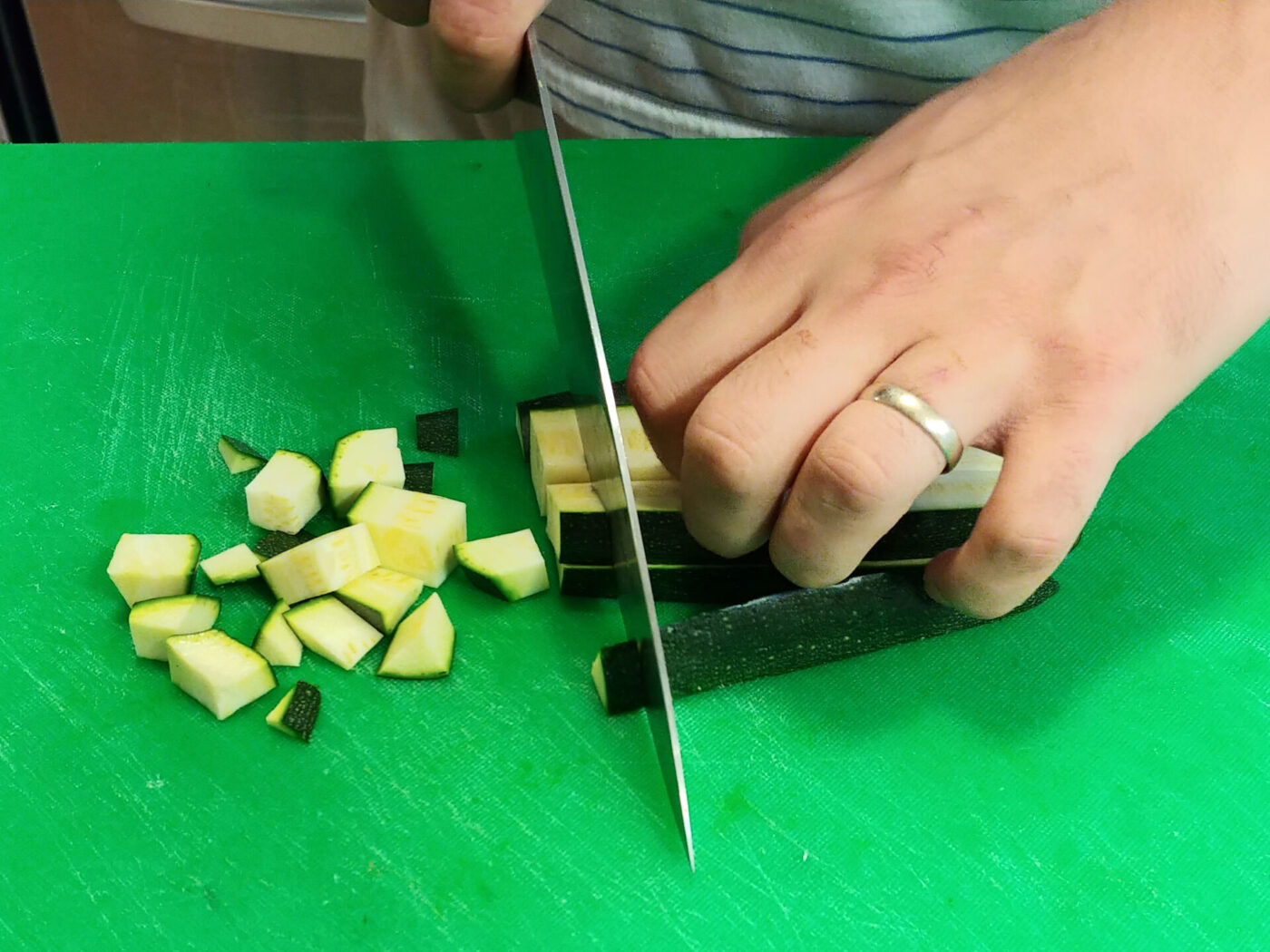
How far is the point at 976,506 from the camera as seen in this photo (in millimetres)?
1781

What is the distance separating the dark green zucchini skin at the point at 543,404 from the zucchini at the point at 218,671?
1.86 ft

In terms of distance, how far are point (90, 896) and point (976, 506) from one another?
137 cm

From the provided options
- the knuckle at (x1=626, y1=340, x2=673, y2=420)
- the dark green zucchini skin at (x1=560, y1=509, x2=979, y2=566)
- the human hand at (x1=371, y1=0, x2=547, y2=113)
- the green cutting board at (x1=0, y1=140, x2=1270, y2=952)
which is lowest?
the green cutting board at (x1=0, y1=140, x2=1270, y2=952)

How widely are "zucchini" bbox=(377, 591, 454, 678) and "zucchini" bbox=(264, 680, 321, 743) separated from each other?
105 millimetres

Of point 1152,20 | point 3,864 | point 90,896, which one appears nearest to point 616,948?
point 90,896

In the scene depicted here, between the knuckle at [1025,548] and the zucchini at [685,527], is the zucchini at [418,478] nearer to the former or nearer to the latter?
the zucchini at [685,527]

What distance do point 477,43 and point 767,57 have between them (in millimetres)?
770

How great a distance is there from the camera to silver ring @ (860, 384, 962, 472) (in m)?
1.42

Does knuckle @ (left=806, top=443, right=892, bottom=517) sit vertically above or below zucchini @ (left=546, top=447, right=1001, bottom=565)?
above

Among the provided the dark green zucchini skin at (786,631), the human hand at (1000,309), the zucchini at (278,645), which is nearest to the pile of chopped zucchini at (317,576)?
the zucchini at (278,645)

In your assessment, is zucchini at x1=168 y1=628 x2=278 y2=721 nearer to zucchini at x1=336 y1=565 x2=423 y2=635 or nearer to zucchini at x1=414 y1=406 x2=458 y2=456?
zucchini at x1=336 y1=565 x2=423 y2=635

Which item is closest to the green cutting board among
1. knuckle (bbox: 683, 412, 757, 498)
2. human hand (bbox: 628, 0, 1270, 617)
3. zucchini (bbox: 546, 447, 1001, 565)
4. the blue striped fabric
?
zucchini (bbox: 546, 447, 1001, 565)

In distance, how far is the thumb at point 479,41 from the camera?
1.69m

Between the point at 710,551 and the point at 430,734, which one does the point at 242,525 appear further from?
the point at 710,551
